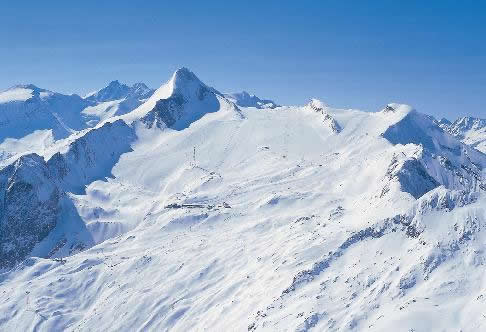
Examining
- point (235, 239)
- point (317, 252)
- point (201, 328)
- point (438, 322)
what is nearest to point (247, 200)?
point (235, 239)

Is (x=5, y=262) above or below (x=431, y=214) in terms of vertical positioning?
below

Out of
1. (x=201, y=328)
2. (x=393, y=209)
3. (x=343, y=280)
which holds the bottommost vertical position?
(x=201, y=328)

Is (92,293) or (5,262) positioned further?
(5,262)

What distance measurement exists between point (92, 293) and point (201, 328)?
43.8m

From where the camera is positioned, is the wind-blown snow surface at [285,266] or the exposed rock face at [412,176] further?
the exposed rock face at [412,176]

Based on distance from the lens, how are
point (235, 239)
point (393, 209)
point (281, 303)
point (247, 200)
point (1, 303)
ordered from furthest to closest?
point (247, 200), point (235, 239), point (1, 303), point (393, 209), point (281, 303)

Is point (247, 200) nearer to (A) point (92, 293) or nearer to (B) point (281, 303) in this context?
(A) point (92, 293)

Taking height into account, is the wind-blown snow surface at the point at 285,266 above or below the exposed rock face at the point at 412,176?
below

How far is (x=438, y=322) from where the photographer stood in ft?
327

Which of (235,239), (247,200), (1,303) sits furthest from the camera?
(247,200)

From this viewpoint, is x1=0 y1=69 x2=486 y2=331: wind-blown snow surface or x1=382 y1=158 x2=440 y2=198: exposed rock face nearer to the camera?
x1=0 y1=69 x2=486 y2=331: wind-blown snow surface

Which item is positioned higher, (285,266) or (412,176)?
(412,176)

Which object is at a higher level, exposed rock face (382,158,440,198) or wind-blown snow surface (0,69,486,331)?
exposed rock face (382,158,440,198)

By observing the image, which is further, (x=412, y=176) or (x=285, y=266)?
(x=412, y=176)
